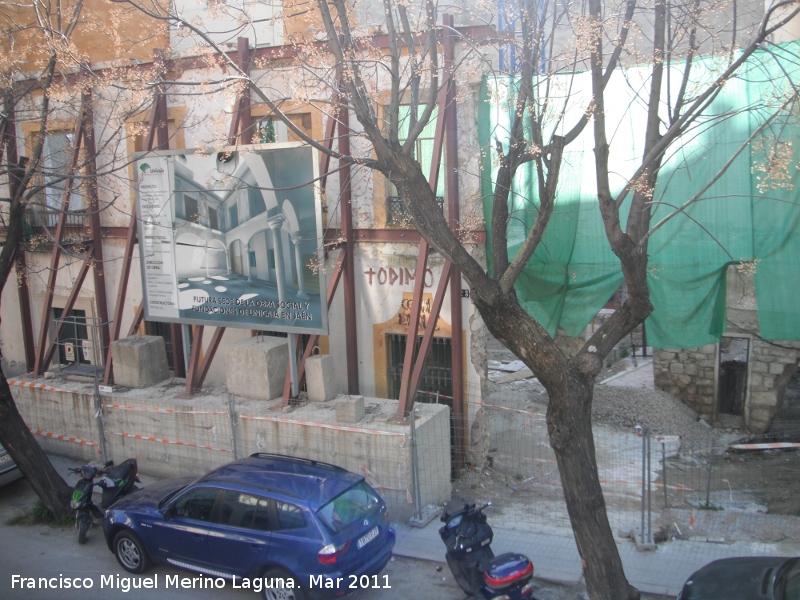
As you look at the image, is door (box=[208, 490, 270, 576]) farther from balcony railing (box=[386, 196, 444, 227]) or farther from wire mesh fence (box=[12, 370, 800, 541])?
balcony railing (box=[386, 196, 444, 227])

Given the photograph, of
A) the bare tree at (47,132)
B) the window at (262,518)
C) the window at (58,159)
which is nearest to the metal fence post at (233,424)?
the bare tree at (47,132)

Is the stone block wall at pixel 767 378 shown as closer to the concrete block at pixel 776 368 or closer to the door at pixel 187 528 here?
the concrete block at pixel 776 368

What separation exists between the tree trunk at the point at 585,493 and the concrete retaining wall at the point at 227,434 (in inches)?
110

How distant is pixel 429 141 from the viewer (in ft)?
35.1

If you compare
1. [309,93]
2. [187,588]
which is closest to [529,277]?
[309,93]

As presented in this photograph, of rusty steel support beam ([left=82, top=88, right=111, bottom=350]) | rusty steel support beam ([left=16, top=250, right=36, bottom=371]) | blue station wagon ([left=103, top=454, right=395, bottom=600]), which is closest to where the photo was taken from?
blue station wagon ([left=103, top=454, right=395, bottom=600])

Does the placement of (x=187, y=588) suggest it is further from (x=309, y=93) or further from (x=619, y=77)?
(x=619, y=77)

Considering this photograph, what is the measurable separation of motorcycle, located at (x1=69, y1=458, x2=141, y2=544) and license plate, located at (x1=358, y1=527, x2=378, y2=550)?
3.90m

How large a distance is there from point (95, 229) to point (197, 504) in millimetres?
7662

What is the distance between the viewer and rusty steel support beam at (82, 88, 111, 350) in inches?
499

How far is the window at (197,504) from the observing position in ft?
24.0

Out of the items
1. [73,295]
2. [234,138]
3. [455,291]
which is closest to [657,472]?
[455,291]

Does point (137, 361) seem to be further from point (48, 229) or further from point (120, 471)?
point (48, 229)

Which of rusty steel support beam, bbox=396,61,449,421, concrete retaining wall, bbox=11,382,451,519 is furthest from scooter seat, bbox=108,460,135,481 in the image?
rusty steel support beam, bbox=396,61,449,421
